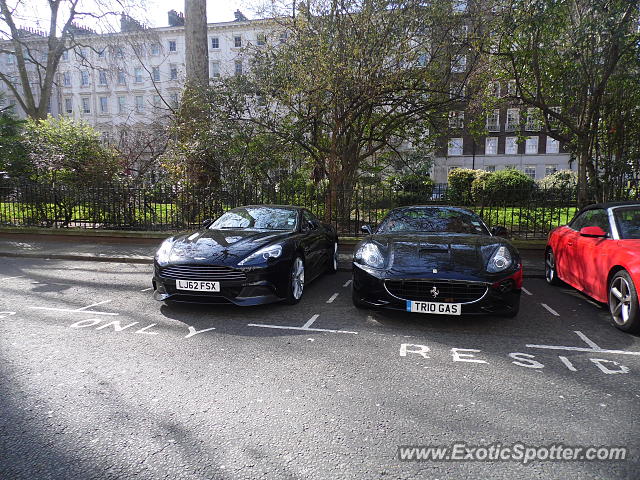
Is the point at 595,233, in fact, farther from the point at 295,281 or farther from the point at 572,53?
the point at 572,53

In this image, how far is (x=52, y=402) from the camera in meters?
2.98

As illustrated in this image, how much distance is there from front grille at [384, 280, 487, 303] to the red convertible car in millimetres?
1567

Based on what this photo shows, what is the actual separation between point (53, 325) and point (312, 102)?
7652 mm

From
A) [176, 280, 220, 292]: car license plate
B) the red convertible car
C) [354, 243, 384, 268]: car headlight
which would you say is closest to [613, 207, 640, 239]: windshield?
the red convertible car

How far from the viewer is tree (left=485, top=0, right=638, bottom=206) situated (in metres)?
8.05

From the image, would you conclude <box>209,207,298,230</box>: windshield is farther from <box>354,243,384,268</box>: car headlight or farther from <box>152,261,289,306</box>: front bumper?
<box>354,243,384,268</box>: car headlight

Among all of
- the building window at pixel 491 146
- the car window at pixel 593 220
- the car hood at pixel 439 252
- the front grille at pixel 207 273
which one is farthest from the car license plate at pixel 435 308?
the building window at pixel 491 146

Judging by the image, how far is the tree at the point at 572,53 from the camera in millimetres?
8047

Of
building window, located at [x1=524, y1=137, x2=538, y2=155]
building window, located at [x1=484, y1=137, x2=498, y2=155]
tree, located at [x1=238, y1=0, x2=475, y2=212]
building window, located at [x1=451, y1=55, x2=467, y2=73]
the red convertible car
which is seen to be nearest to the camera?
the red convertible car

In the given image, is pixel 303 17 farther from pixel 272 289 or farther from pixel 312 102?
pixel 272 289

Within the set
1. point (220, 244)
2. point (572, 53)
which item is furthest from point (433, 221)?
point (572, 53)

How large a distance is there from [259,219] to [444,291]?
11.2 ft

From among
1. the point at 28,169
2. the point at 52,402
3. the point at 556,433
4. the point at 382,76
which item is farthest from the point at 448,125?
the point at 28,169

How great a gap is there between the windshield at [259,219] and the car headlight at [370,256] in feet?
5.05
